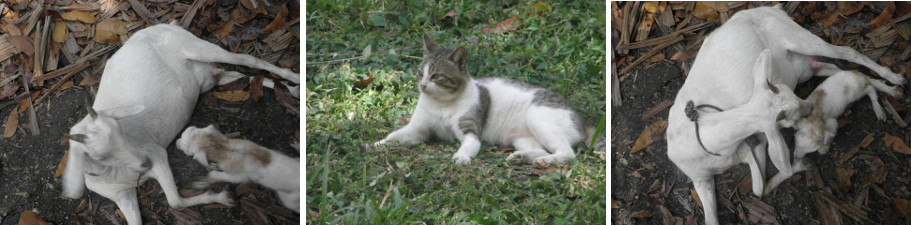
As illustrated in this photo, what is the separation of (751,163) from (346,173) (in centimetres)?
128

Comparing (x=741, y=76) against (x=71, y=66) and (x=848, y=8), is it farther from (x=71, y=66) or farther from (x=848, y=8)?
(x=71, y=66)

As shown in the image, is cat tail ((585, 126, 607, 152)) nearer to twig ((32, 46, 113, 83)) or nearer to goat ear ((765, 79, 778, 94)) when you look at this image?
goat ear ((765, 79, 778, 94))

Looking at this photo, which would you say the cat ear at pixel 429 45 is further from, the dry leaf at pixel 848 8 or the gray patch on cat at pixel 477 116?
the dry leaf at pixel 848 8

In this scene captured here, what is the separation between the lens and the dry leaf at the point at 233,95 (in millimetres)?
2123

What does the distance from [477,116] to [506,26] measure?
330 millimetres

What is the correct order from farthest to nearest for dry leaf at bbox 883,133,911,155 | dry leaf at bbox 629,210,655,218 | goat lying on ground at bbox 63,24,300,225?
dry leaf at bbox 629,210,655,218 → goat lying on ground at bbox 63,24,300,225 → dry leaf at bbox 883,133,911,155

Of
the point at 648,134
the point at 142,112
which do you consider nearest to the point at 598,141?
the point at 648,134

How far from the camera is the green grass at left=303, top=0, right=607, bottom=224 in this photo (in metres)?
2.26

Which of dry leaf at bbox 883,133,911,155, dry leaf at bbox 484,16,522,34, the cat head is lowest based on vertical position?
the cat head

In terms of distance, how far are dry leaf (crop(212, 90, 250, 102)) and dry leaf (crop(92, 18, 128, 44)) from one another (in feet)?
1.27

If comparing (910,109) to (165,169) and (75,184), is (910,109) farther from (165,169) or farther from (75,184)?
(75,184)

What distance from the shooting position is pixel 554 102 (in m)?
2.37

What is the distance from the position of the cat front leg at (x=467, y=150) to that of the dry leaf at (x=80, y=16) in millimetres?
1262

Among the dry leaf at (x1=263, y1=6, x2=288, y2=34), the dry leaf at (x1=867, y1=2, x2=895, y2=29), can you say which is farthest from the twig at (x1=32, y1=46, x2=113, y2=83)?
the dry leaf at (x1=867, y1=2, x2=895, y2=29)
